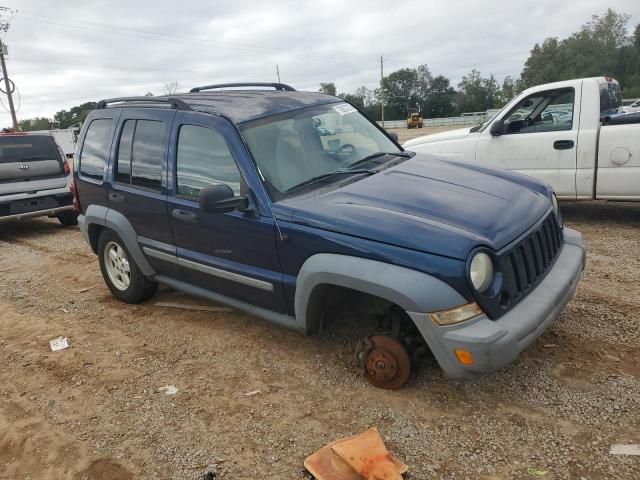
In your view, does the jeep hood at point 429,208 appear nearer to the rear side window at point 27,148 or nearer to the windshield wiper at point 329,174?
the windshield wiper at point 329,174

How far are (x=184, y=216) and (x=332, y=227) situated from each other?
56.3 inches

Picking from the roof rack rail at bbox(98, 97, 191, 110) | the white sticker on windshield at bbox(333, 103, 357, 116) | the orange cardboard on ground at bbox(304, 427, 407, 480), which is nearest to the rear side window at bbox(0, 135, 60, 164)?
the roof rack rail at bbox(98, 97, 191, 110)

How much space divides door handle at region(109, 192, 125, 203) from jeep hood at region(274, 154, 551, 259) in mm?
1927

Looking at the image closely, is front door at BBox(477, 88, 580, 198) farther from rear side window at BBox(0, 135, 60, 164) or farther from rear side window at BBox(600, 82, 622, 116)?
rear side window at BBox(0, 135, 60, 164)

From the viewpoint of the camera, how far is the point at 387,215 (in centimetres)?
293

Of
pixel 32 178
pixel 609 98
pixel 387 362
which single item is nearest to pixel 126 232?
pixel 387 362

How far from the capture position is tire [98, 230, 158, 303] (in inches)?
190

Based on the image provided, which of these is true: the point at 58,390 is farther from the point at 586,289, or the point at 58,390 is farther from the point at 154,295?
the point at 586,289

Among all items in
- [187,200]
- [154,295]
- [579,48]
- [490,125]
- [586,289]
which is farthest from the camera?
[579,48]

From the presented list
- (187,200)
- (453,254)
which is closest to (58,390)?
(187,200)

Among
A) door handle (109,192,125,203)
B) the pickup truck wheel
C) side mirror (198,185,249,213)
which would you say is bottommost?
the pickup truck wheel

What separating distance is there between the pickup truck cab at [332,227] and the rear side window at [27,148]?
14.9 ft

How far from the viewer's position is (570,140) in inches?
249

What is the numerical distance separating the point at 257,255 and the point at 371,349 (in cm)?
98
